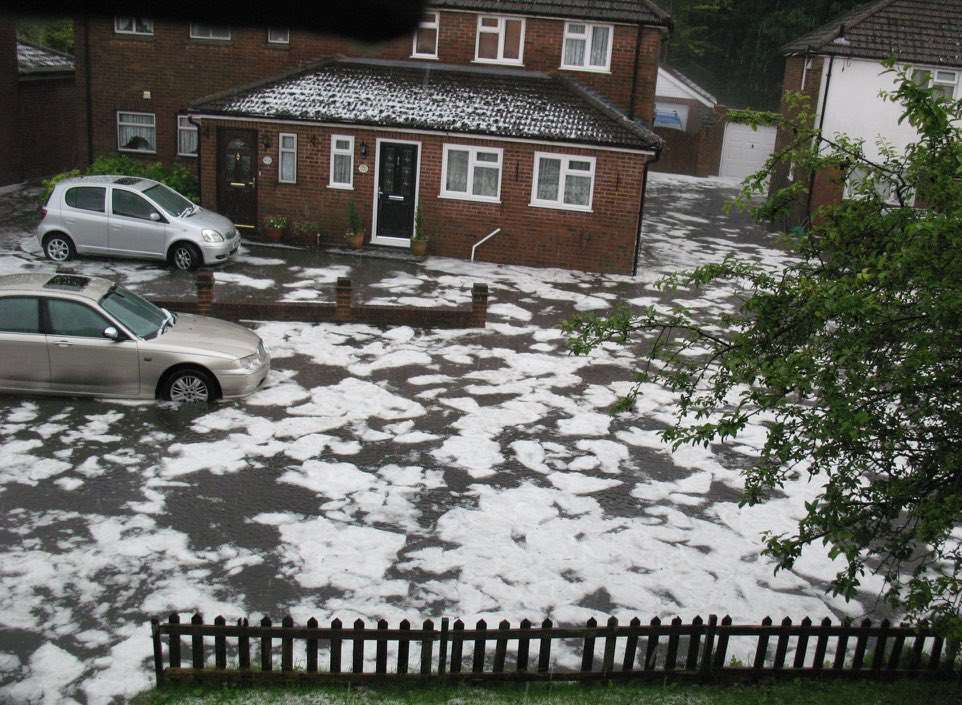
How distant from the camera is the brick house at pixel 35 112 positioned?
25.6 m

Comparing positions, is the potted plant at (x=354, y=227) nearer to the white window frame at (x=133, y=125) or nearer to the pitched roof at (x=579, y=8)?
the pitched roof at (x=579, y=8)

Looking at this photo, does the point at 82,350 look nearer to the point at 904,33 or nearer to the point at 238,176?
the point at 238,176

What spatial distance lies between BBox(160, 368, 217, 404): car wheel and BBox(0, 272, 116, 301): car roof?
4.45 feet

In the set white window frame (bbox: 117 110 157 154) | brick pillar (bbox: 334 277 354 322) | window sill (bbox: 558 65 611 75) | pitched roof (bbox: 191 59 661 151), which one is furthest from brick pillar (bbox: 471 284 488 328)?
white window frame (bbox: 117 110 157 154)

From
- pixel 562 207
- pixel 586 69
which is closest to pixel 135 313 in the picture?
pixel 562 207

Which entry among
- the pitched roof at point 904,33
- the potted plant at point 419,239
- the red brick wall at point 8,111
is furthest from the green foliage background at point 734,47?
the red brick wall at point 8,111

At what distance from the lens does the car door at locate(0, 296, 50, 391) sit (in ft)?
37.6

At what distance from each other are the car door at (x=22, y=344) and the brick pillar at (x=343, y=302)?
500 cm

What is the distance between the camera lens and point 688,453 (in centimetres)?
1155

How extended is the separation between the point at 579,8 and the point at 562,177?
4641 millimetres

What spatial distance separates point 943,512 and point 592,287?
47.6ft

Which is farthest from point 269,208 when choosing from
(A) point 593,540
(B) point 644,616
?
(B) point 644,616

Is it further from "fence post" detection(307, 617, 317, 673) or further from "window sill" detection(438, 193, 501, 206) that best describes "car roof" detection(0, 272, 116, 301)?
"window sill" detection(438, 193, 501, 206)

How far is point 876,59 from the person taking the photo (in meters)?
26.0
